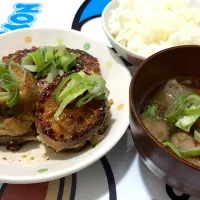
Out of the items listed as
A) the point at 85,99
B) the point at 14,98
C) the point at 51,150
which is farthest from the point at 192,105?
the point at 14,98

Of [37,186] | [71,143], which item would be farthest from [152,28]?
[37,186]

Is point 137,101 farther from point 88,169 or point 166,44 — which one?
point 166,44

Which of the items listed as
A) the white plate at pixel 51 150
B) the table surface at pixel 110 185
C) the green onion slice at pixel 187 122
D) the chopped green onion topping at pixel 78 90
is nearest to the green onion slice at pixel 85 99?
the chopped green onion topping at pixel 78 90

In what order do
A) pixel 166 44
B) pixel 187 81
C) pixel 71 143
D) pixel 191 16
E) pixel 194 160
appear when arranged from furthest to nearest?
1. pixel 191 16
2. pixel 166 44
3. pixel 187 81
4. pixel 71 143
5. pixel 194 160

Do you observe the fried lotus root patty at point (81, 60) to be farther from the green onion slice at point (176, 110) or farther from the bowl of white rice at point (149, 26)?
the green onion slice at point (176, 110)

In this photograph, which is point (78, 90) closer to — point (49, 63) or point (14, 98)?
point (14, 98)

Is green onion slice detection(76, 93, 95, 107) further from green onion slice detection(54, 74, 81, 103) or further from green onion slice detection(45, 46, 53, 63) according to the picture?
green onion slice detection(45, 46, 53, 63)

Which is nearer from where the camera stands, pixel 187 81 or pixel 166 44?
pixel 187 81
